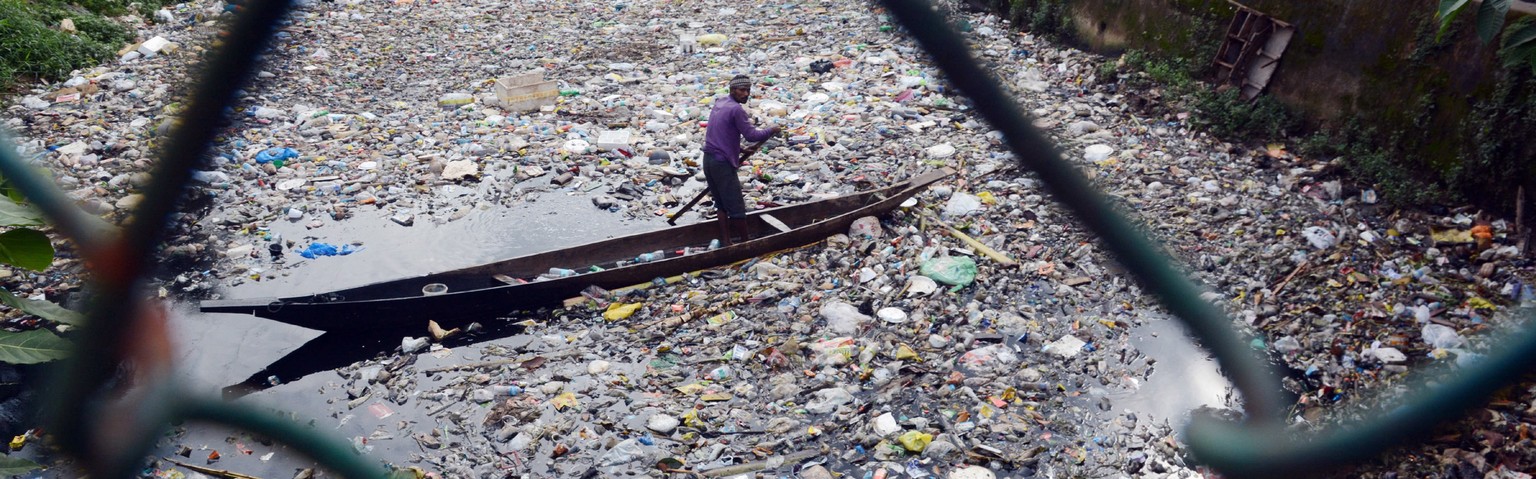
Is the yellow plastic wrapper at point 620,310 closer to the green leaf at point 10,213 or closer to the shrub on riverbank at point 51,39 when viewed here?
the green leaf at point 10,213

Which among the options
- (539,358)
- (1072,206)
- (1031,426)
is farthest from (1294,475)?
(539,358)

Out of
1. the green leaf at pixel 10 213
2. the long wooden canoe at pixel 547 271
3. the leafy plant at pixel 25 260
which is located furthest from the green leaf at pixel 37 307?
the long wooden canoe at pixel 547 271

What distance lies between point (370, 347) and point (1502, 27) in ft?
15.8

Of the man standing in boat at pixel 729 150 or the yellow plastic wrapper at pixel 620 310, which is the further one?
the man standing in boat at pixel 729 150

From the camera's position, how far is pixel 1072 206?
1.43 feet

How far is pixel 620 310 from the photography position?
4.54 metres

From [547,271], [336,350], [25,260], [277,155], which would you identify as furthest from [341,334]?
[277,155]

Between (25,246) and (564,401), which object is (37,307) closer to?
(25,246)

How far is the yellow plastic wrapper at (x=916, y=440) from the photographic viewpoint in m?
3.47

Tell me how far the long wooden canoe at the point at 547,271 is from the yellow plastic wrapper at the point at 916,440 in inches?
63.0

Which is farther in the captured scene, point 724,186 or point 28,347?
point 724,186

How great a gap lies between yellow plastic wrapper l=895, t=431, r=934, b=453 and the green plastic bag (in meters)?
1.21

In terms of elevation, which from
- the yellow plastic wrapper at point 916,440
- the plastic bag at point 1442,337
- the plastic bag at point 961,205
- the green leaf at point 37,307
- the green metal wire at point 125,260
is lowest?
the yellow plastic wrapper at point 916,440

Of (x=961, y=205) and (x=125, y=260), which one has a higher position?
(x=125, y=260)
